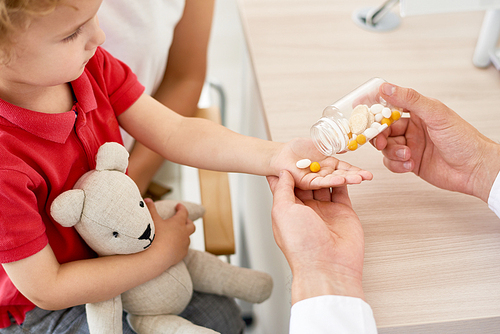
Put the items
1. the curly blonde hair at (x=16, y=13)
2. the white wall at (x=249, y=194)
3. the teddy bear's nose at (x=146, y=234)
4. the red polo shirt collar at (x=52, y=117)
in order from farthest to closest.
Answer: the white wall at (x=249, y=194) → the teddy bear's nose at (x=146, y=234) → the red polo shirt collar at (x=52, y=117) → the curly blonde hair at (x=16, y=13)

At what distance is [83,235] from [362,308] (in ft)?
1.32

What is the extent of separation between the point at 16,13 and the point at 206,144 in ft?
1.24

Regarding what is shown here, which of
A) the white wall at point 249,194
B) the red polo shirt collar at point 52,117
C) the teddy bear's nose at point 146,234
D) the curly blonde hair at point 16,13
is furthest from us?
the white wall at point 249,194

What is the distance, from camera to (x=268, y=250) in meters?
1.00

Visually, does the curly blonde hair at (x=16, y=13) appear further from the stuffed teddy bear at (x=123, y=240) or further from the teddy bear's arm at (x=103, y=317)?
the teddy bear's arm at (x=103, y=317)

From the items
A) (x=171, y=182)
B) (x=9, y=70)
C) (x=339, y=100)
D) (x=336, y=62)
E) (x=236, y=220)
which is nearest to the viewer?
(x=9, y=70)

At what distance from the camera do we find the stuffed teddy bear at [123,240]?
584mm

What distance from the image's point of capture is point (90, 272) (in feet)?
2.03

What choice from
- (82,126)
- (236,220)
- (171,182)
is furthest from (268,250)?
(236,220)

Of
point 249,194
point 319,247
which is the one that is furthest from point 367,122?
point 249,194

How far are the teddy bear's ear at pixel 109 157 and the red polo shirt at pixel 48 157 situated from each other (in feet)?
0.09

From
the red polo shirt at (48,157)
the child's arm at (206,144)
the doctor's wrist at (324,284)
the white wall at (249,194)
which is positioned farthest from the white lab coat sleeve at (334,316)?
the red polo shirt at (48,157)

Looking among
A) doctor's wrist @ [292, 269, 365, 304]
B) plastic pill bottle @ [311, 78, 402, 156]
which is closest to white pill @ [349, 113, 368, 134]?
plastic pill bottle @ [311, 78, 402, 156]

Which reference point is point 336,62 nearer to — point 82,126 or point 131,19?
point 131,19
